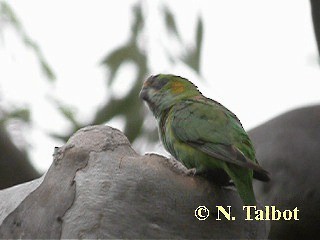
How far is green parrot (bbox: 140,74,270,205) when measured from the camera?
2988 mm

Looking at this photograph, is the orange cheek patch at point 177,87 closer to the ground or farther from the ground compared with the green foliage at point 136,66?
farther from the ground

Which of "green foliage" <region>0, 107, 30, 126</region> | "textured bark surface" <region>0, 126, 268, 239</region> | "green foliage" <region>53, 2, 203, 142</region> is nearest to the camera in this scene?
"textured bark surface" <region>0, 126, 268, 239</region>

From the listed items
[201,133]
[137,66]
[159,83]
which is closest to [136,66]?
[137,66]

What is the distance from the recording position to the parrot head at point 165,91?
134 inches

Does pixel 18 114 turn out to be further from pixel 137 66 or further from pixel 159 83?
pixel 159 83

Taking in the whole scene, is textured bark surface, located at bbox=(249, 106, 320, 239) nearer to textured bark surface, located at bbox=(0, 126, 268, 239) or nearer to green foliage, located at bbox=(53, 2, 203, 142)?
green foliage, located at bbox=(53, 2, 203, 142)

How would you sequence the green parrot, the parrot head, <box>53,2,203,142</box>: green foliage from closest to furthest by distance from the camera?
the green parrot
the parrot head
<box>53,2,203,142</box>: green foliage

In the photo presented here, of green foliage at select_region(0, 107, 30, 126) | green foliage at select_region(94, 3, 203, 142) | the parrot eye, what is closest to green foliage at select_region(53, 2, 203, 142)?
green foliage at select_region(94, 3, 203, 142)

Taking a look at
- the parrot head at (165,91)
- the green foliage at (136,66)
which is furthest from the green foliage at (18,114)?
the parrot head at (165,91)

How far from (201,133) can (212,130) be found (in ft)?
0.12

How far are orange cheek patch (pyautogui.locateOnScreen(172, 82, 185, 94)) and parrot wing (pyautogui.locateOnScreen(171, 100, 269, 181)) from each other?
0.29 ft

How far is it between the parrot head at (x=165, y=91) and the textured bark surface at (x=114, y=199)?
0.32 m

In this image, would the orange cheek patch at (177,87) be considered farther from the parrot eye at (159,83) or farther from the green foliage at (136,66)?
the green foliage at (136,66)

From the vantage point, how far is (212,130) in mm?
3156
